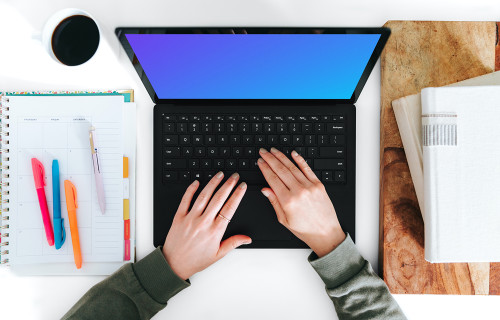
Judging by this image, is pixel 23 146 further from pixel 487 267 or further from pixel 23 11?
pixel 487 267

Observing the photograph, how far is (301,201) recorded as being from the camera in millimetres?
651

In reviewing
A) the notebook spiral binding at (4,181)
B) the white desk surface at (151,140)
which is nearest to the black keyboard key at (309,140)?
the white desk surface at (151,140)

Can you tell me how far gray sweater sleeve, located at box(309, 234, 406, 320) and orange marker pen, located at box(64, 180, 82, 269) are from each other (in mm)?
503

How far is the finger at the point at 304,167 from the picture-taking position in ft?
2.16

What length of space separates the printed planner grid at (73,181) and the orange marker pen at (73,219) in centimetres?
2

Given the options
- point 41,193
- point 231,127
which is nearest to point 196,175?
point 231,127

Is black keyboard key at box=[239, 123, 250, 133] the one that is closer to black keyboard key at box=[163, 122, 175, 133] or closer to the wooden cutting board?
black keyboard key at box=[163, 122, 175, 133]

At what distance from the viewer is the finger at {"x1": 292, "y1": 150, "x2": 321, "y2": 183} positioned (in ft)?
2.16

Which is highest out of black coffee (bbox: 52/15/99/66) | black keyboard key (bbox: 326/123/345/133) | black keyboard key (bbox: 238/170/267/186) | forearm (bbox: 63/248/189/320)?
black coffee (bbox: 52/15/99/66)

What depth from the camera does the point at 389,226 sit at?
0.67 metres

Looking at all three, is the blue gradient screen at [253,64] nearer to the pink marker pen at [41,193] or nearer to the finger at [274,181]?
the finger at [274,181]

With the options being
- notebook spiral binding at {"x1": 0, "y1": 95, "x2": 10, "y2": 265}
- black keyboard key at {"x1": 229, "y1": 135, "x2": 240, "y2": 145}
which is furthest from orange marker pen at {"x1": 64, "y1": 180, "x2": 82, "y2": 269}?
black keyboard key at {"x1": 229, "y1": 135, "x2": 240, "y2": 145}

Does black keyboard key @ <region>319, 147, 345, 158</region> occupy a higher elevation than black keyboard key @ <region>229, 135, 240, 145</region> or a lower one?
lower

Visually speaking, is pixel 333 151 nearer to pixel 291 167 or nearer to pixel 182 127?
pixel 291 167
